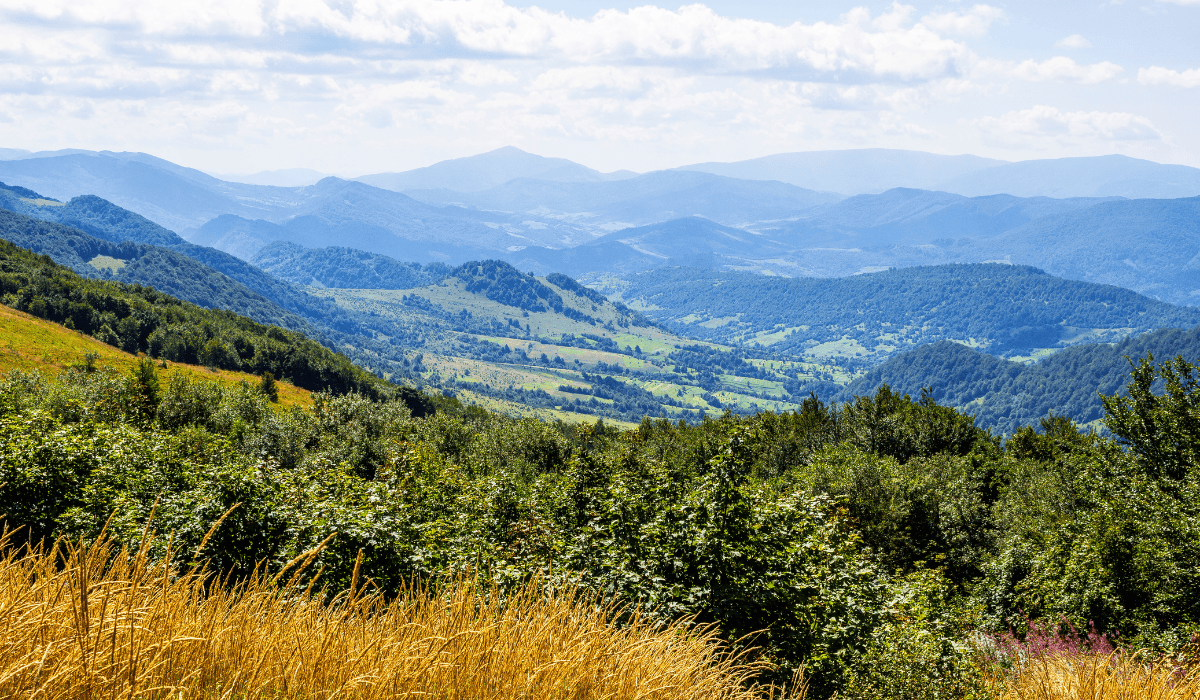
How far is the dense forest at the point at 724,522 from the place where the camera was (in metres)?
15.9

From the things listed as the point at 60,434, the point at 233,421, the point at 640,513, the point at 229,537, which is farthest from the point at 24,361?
the point at 640,513

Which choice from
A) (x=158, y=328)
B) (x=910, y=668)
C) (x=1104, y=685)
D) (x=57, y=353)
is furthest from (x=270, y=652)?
(x=158, y=328)

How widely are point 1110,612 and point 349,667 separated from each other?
1369 inches

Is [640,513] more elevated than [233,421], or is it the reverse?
[640,513]

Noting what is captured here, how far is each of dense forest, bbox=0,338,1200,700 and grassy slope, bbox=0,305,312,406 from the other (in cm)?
3351

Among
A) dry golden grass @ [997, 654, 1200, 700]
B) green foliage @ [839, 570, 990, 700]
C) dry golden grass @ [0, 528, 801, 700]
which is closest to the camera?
dry golden grass @ [0, 528, 801, 700]

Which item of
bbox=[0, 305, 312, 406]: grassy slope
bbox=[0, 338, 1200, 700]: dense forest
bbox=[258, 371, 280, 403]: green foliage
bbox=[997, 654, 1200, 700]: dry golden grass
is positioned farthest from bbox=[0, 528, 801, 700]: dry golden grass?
bbox=[258, 371, 280, 403]: green foliage

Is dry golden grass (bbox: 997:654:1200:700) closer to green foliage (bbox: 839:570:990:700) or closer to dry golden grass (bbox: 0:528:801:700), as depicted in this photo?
green foliage (bbox: 839:570:990:700)

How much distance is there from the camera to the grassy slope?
84750mm

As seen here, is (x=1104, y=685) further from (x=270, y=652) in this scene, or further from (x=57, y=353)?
(x=57, y=353)

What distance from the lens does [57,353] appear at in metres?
93.0

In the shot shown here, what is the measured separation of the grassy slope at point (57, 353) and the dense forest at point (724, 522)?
33510 mm

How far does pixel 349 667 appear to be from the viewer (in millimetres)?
5312

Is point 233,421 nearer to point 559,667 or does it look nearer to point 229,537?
point 229,537
